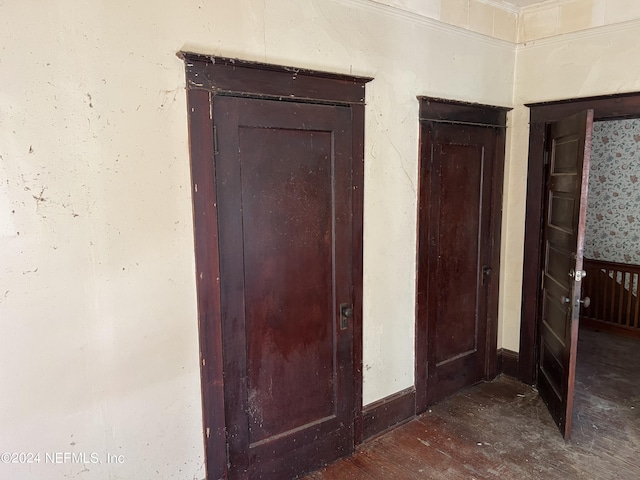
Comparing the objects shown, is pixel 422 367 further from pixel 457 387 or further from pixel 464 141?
pixel 464 141

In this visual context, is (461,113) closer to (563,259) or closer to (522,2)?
(522,2)

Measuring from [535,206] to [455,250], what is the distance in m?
0.78

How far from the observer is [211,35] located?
2037mm

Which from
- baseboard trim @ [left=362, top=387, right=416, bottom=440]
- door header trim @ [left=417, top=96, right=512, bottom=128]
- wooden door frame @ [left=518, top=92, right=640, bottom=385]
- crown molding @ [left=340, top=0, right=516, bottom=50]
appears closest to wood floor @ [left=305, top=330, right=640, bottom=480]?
baseboard trim @ [left=362, top=387, right=416, bottom=440]

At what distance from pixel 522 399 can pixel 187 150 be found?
9.89 feet

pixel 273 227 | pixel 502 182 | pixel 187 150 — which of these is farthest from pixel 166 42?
pixel 502 182

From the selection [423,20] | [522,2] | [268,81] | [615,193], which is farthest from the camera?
[615,193]

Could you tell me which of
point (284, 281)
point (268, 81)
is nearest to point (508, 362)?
point (284, 281)

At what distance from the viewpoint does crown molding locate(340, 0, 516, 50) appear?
256 cm

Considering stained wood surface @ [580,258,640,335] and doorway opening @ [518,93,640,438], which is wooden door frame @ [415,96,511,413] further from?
stained wood surface @ [580,258,640,335]

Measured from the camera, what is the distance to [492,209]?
11.5 ft

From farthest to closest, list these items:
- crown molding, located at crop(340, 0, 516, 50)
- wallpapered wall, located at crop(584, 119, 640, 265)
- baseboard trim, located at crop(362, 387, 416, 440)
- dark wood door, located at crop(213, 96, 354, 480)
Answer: wallpapered wall, located at crop(584, 119, 640, 265)
baseboard trim, located at crop(362, 387, 416, 440)
crown molding, located at crop(340, 0, 516, 50)
dark wood door, located at crop(213, 96, 354, 480)

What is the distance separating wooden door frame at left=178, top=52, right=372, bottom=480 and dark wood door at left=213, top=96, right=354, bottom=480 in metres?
0.04

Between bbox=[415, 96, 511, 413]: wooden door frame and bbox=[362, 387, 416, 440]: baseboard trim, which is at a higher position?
bbox=[415, 96, 511, 413]: wooden door frame
